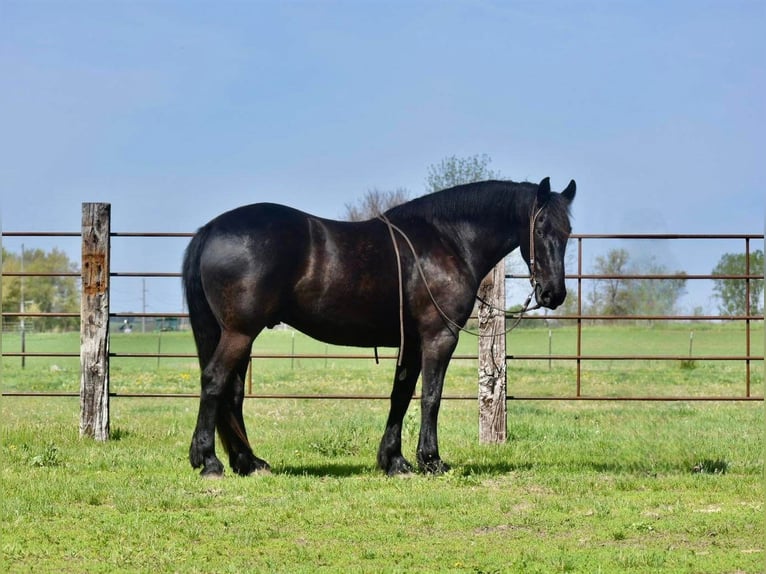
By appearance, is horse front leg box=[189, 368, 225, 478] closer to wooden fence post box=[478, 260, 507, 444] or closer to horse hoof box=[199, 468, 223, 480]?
horse hoof box=[199, 468, 223, 480]

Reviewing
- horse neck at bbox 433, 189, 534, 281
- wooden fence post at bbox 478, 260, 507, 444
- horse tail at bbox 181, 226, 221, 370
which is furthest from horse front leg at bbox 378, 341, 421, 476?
wooden fence post at bbox 478, 260, 507, 444

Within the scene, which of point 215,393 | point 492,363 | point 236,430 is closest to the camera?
point 215,393

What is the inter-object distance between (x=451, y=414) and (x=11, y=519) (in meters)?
7.89

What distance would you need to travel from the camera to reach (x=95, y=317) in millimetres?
9250

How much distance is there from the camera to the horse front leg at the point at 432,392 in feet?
23.2

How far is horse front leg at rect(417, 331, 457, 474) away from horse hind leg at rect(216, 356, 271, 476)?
123 cm

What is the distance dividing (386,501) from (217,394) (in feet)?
5.10

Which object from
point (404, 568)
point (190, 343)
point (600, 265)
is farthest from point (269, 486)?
point (600, 265)

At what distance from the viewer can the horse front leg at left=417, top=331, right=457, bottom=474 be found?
7.09m

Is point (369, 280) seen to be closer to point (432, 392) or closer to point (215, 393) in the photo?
point (432, 392)

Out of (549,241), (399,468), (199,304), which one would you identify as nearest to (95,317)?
(199,304)

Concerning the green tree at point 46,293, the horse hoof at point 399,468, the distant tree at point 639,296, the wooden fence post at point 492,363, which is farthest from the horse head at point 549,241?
the green tree at point 46,293

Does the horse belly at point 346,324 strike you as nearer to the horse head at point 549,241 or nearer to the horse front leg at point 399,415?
the horse front leg at point 399,415

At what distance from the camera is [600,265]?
1756 inches
